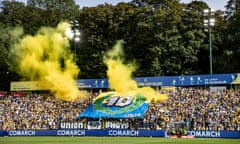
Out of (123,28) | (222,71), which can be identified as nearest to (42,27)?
(123,28)

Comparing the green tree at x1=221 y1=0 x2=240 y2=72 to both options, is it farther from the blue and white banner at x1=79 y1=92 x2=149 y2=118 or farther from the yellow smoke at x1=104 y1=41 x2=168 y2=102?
the blue and white banner at x1=79 y1=92 x2=149 y2=118

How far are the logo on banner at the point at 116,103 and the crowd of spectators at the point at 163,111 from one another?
1439mm

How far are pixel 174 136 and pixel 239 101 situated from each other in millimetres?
8215

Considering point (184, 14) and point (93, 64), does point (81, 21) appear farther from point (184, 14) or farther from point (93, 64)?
point (184, 14)

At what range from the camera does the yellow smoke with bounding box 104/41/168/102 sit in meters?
60.4

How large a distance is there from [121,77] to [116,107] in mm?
6791

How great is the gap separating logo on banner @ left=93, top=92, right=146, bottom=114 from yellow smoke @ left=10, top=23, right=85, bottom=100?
789 centimetres

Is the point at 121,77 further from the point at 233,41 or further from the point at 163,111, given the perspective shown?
the point at 233,41

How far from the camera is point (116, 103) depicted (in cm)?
6181

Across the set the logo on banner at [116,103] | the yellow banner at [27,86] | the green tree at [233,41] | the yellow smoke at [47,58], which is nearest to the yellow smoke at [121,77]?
the logo on banner at [116,103]

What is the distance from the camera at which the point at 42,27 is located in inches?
3140

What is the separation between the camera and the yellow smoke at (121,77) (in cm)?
6038

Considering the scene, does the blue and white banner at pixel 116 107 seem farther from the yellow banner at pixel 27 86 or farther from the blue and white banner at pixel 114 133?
the yellow banner at pixel 27 86

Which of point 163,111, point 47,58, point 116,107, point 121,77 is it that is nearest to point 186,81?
point 163,111
